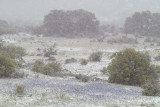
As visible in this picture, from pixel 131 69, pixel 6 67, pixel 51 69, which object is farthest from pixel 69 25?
pixel 131 69

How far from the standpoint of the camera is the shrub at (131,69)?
37.4ft

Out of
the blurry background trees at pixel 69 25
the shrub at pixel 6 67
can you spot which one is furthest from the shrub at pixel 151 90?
the blurry background trees at pixel 69 25

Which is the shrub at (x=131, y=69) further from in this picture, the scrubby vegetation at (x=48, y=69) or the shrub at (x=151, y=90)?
the scrubby vegetation at (x=48, y=69)

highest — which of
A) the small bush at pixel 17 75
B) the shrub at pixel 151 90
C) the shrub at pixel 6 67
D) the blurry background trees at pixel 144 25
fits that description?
the blurry background trees at pixel 144 25

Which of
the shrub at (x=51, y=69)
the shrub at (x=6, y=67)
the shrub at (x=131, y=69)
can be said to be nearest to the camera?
the shrub at (x=131, y=69)

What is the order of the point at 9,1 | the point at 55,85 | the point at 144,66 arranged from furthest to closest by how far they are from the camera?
1. the point at 9,1
2. the point at 144,66
3. the point at 55,85

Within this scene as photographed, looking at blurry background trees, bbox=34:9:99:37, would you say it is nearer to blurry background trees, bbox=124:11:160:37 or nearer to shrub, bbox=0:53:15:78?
blurry background trees, bbox=124:11:160:37

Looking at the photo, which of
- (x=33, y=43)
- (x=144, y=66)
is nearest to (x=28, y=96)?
(x=144, y=66)

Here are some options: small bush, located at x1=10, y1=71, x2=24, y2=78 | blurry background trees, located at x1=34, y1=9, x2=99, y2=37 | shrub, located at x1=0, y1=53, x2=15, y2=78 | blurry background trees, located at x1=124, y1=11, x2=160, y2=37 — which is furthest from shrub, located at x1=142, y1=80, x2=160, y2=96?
blurry background trees, located at x1=124, y1=11, x2=160, y2=37

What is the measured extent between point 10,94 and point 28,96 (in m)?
0.71

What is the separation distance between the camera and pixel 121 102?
8.22 metres

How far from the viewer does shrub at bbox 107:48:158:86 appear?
11.4 meters

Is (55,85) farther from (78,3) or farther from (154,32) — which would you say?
(78,3)

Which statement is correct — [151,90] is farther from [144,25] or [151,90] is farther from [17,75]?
[144,25]
